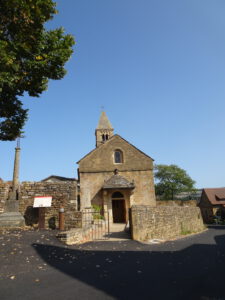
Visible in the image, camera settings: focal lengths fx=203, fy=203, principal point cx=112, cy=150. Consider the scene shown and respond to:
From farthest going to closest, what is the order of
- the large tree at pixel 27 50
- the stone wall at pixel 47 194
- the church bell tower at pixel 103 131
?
the church bell tower at pixel 103 131
the stone wall at pixel 47 194
the large tree at pixel 27 50

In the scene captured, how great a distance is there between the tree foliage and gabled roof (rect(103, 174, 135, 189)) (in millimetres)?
35507

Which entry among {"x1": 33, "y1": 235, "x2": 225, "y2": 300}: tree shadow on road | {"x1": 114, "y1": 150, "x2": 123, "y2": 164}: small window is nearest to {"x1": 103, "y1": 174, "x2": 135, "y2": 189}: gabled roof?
{"x1": 114, "y1": 150, "x2": 123, "y2": 164}: small window

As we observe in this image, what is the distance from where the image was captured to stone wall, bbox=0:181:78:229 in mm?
11852

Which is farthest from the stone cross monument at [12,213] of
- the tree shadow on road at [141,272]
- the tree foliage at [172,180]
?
the tree foliage at [172,180]

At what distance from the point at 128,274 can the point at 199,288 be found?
1785 millimetres

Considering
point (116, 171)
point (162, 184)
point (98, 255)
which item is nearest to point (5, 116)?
point (98, 255)

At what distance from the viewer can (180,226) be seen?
669 inches

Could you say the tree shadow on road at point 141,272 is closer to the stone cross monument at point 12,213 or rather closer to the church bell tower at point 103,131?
the stone cross monument at point 12,213

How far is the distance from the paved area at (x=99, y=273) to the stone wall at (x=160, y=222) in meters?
3.02

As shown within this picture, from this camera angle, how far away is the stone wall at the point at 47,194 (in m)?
11.9

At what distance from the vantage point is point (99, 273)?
17.9 ft

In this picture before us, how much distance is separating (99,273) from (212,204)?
36.5m

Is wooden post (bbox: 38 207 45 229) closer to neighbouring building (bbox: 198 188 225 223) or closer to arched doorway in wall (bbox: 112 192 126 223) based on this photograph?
arched doorway in wall (bbox: 112 192 126 223)

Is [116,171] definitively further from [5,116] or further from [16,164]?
[5,116]
